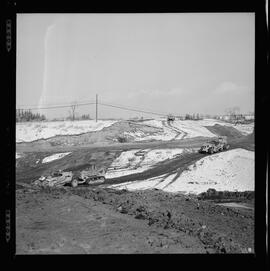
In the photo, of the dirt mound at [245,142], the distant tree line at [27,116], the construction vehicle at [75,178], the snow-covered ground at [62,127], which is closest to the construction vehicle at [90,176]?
the construction vehicle at [75,178]

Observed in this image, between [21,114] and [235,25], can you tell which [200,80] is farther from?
[21,114]

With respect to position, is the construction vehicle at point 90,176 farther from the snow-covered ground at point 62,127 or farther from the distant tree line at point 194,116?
the distant tree line at point 194,116

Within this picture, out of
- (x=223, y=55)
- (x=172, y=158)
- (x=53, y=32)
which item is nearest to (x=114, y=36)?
(x=53, y=32)

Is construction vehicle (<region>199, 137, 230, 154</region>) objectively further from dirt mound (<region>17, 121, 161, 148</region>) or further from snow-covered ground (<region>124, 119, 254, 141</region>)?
dirt mound (<region>17, 121, 161, 148</region>)

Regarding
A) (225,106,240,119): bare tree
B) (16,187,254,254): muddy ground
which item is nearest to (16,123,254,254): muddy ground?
(16,187,254,254): muddy ground

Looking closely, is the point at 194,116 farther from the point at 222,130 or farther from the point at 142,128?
the point at 142,128

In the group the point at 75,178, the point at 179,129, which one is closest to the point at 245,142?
the point at 179,129
